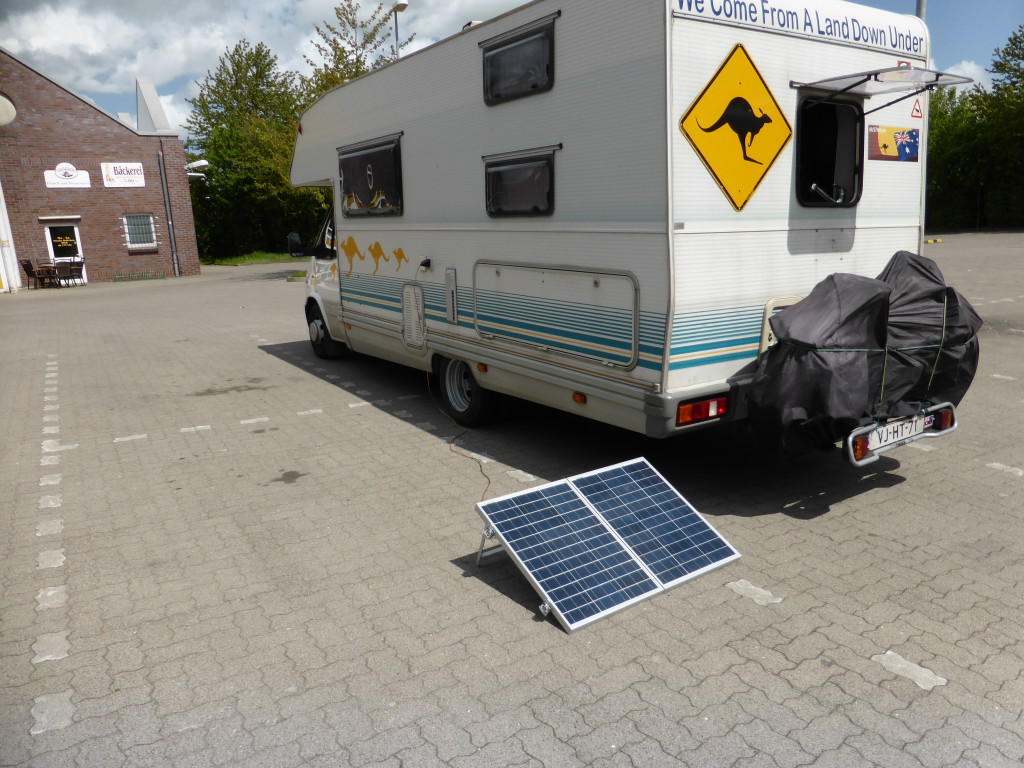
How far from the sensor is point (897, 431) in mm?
4738

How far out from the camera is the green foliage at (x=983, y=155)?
34.2 m

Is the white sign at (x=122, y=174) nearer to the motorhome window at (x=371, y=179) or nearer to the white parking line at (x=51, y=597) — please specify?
the motorhome window at (x=371, y=179)

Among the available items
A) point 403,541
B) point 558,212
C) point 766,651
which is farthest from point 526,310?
point 766,651

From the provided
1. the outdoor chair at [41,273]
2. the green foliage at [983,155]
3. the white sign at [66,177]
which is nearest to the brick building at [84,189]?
the white sign at [66,177]

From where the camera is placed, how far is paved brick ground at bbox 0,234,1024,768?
2953 mm

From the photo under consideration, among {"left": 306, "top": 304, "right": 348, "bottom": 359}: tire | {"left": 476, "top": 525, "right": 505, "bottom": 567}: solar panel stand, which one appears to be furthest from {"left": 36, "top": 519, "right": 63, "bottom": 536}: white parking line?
{"left": 306, "top": 304, "right": 348, "bottom": 359}: tire

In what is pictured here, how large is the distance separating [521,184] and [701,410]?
205cm

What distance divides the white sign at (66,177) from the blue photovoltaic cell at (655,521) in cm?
2451

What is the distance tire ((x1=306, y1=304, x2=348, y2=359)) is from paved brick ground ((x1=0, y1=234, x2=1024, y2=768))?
119 inches

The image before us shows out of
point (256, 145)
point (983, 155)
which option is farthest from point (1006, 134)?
point (256, 145)

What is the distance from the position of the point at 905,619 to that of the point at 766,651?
0.75 metres

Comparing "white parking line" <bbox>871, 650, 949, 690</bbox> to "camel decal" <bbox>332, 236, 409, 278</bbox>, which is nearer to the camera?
"white parking line" <bbox>871, 650, 949, 690</bbox>

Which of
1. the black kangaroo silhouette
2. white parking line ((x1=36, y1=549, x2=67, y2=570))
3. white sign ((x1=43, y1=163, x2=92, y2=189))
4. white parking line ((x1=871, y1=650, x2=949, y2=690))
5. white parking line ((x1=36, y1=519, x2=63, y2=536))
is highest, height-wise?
white sign ((x1=43, y1=163, x2=92, y2=189))

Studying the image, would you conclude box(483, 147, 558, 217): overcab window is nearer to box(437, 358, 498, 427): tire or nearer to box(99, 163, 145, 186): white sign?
box(437, 358, 498, 427): tire
